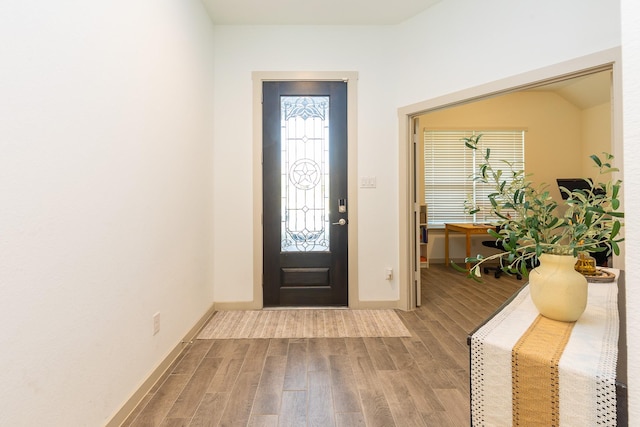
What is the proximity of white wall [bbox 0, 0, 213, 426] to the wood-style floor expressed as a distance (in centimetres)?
29

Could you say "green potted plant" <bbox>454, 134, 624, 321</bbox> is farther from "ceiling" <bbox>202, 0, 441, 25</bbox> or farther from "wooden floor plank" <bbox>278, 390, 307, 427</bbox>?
"ceiling" <bbox>202, 0, 441, 25</bbox>

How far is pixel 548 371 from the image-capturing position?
2.35 feet

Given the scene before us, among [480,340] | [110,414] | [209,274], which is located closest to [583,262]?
[480,340]

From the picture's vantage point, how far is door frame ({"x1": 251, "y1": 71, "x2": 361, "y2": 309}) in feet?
9.96

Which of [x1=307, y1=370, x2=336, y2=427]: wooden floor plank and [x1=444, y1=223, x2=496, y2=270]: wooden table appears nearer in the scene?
[x1=307, y1=370, x2=336, y2=427]: wooden floor plank

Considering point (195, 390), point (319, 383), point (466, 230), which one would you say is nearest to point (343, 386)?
point (319, 383)

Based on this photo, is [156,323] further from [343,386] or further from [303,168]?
[303,168]

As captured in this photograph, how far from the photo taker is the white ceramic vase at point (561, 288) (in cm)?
88

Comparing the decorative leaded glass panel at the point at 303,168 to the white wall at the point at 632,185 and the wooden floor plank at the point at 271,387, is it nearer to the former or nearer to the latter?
the wooden floor plank at the point at 271,387

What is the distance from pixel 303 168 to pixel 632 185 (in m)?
2.66

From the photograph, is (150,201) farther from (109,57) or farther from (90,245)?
(109,57)

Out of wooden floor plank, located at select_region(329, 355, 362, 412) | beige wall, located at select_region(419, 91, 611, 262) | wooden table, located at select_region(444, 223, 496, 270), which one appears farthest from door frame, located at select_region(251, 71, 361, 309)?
beige wall, located at select_region(419, 91, 611, 262)

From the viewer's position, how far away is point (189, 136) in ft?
7.98

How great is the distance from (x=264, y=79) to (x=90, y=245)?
237 cm
